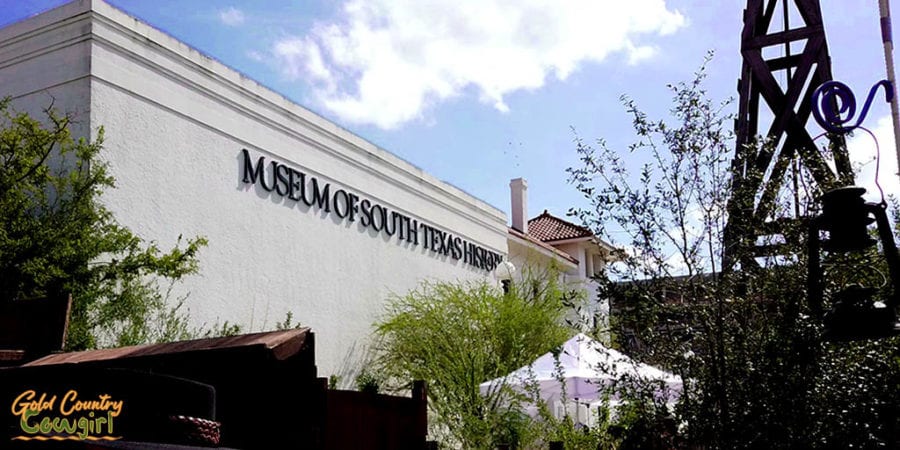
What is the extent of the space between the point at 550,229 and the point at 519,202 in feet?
10.5

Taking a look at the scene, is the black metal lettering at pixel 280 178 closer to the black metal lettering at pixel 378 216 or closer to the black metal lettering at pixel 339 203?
the black metal lettering at pixel 339 203

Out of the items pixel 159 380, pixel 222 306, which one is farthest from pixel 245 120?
pixel 159 380

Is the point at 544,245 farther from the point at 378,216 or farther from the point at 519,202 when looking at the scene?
the point at 378,216

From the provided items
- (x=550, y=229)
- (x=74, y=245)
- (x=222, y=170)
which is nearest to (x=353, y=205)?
(x=222, y=170)

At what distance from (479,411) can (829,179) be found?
330 inches

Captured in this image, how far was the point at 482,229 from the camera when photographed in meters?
22.2

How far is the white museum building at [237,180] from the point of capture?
12.7 m

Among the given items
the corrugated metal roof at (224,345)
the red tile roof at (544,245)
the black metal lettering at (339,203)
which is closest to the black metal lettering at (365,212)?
the black metal lettering at (339,203)

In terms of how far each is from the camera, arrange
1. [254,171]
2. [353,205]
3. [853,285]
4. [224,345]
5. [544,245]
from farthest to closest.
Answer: [544,245] → [353,205] → [254,171] → [853,285] → [224,345]

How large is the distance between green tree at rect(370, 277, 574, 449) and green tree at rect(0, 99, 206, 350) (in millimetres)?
4930

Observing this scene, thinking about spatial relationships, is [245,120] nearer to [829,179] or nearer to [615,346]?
[615,346]

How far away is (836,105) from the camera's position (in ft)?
17.8

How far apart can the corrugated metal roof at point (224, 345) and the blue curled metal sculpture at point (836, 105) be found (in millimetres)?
3564

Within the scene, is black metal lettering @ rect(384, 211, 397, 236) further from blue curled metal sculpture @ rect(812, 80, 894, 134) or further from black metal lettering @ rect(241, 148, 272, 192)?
blue curled metal sculpture @ rect(812, 80, 894, 134)
